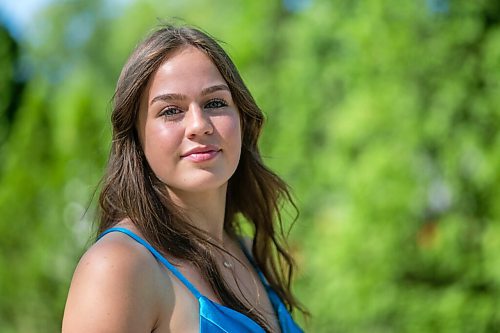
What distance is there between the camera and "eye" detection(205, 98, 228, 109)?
1861mm

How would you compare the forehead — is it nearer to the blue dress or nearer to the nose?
the nose

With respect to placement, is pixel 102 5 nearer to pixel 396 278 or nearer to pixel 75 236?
pixel 75 236

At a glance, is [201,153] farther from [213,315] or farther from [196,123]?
[213,315]

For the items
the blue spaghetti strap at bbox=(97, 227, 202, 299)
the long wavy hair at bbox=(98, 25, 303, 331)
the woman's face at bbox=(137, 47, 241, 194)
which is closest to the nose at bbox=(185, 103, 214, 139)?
the woman's face at bbox=(137, 47, 241, 194)

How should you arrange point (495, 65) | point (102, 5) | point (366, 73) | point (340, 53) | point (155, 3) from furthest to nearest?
point (102, 5) < point (155, 3) < point (340, 53) < point (366, 73) < point (495, 65)

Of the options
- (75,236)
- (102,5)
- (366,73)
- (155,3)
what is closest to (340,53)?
(366,73)

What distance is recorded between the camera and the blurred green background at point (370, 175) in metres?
5.54

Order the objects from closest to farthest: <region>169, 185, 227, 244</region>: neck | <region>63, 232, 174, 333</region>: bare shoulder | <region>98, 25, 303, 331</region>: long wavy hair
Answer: <region>63, 232, 174, 333</region>: bare shoulder
<region>98, 25, 303, 331</region>: long wavy hair
<region>169, 185, 227, 244</region>: neck

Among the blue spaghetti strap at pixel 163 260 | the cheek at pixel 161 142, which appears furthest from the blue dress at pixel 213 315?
the cheek at pixel 161 142

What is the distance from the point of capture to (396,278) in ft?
18.7

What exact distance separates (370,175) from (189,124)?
4021mm

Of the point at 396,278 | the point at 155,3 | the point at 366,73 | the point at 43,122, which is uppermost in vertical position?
the point at 155,3

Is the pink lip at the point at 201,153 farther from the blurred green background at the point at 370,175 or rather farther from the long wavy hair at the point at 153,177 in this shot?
the blurred green background at the point at 370,175

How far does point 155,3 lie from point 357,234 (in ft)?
50.8
